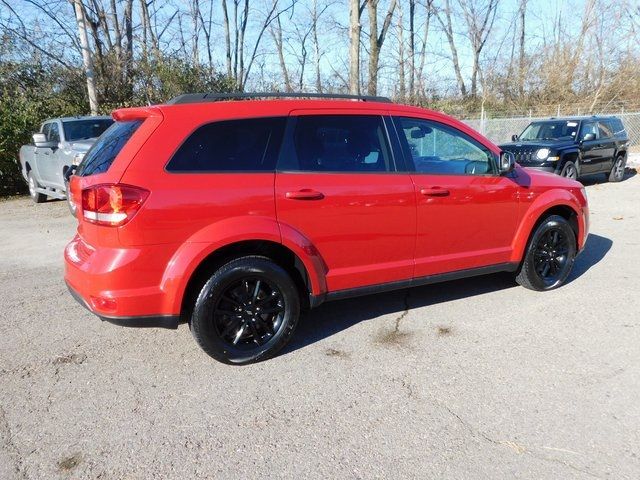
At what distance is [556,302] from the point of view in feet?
15.2

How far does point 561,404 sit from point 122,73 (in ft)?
54.7

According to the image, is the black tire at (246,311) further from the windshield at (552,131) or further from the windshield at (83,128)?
the windshield at (552,131)

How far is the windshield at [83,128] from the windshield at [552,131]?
32.3 feet

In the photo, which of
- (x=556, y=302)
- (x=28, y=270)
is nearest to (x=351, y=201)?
(x=556, y=302)

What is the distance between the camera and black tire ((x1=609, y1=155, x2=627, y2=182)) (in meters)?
13.3

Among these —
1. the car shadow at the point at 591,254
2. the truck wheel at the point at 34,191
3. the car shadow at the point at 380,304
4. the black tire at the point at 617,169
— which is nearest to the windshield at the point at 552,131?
the black tire at the point at 617,169

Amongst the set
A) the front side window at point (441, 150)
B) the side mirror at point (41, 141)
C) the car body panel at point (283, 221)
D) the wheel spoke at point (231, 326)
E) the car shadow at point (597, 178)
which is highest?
the side mirror at point (41, 141)

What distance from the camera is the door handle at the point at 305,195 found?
3484 millimetres

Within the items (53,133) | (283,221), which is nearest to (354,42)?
(53,133)

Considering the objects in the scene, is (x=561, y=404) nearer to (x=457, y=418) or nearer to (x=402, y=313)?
(x=457, y=418)

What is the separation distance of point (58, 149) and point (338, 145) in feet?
26.3

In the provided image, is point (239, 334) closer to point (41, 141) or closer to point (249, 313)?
point (249, 313)

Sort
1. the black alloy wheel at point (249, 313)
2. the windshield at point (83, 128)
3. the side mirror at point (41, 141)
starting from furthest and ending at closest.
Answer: the windshield at point (83, 128)
the side mirror at point (41, 141)
the black alloy wheel at point (249, 313)

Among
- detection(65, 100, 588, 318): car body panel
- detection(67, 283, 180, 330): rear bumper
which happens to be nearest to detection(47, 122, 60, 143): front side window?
detection(65, 100, 588, 318): car body panel
